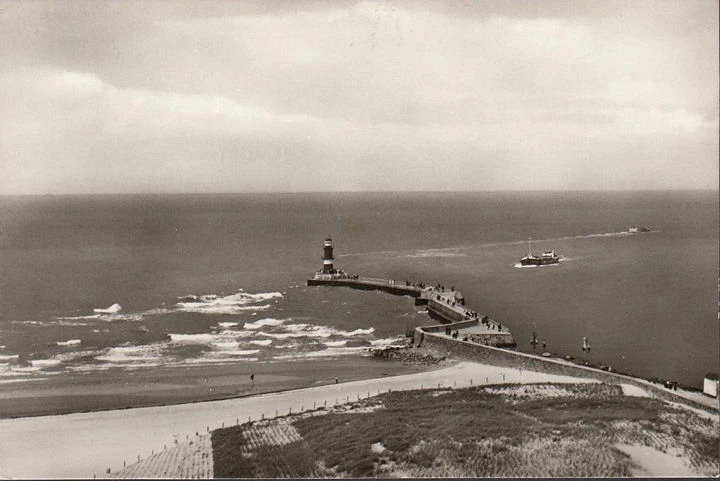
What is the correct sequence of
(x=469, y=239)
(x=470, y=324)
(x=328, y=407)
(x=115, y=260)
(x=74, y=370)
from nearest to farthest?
1. (x=328, y=407)
2. (x=74, y=370)
3. (x=470, y=324)
4. (x=115, y=260)
5. (x=469, y=239)

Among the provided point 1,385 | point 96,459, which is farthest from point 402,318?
point 96,459

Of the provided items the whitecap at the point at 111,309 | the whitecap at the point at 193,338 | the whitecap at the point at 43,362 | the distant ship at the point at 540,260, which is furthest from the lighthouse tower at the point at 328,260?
the whitecap at the point at 43,362

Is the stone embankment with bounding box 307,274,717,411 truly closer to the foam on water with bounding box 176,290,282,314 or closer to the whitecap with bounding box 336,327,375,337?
the whitecap with bounding box 336,327,375,337

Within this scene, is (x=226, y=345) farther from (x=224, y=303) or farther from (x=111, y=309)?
(x=111, y=309)

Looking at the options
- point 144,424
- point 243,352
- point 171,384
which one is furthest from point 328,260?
point 144,424

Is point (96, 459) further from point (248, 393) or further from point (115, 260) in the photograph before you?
point (115, 260)

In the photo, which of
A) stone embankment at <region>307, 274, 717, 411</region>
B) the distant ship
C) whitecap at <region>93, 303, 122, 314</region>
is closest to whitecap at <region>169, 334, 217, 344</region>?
whitecap at <region>93, 303, 122, 314</region>
